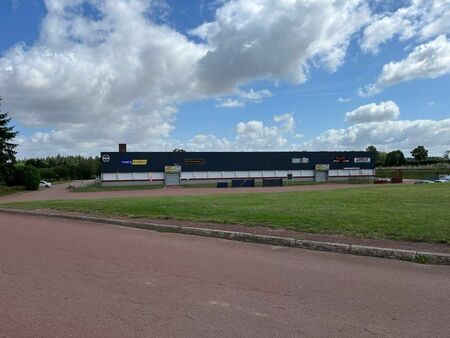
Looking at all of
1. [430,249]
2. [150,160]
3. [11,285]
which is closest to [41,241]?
[11,285]

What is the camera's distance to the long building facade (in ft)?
201

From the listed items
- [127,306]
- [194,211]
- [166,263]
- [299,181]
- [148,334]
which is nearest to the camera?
[148,334]

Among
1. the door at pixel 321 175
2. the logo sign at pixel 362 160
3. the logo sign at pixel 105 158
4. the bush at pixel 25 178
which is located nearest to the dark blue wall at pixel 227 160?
the logo sign at pixel 105 158

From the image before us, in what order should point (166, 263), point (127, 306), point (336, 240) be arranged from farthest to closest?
point (336, 240) → point (166, 263) → point (127, 306)

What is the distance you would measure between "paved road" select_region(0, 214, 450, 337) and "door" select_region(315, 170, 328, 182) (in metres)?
65.8

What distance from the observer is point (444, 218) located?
33.7 ft

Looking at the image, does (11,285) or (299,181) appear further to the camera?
(299,181)

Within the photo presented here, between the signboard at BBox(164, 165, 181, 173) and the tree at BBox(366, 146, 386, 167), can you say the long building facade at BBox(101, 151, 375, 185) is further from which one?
the tree at BBox(366, 146, 386, 167)

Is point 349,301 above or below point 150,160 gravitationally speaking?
below

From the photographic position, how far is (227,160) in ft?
221

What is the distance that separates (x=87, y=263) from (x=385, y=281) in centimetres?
502

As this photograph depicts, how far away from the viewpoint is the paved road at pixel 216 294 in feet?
14.4

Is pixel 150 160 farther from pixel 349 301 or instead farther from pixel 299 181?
pixel 349 301

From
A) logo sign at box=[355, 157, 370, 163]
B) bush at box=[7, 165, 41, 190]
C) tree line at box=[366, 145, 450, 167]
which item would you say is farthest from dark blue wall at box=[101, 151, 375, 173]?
tree line at box=[366, 145, 450, 167]
